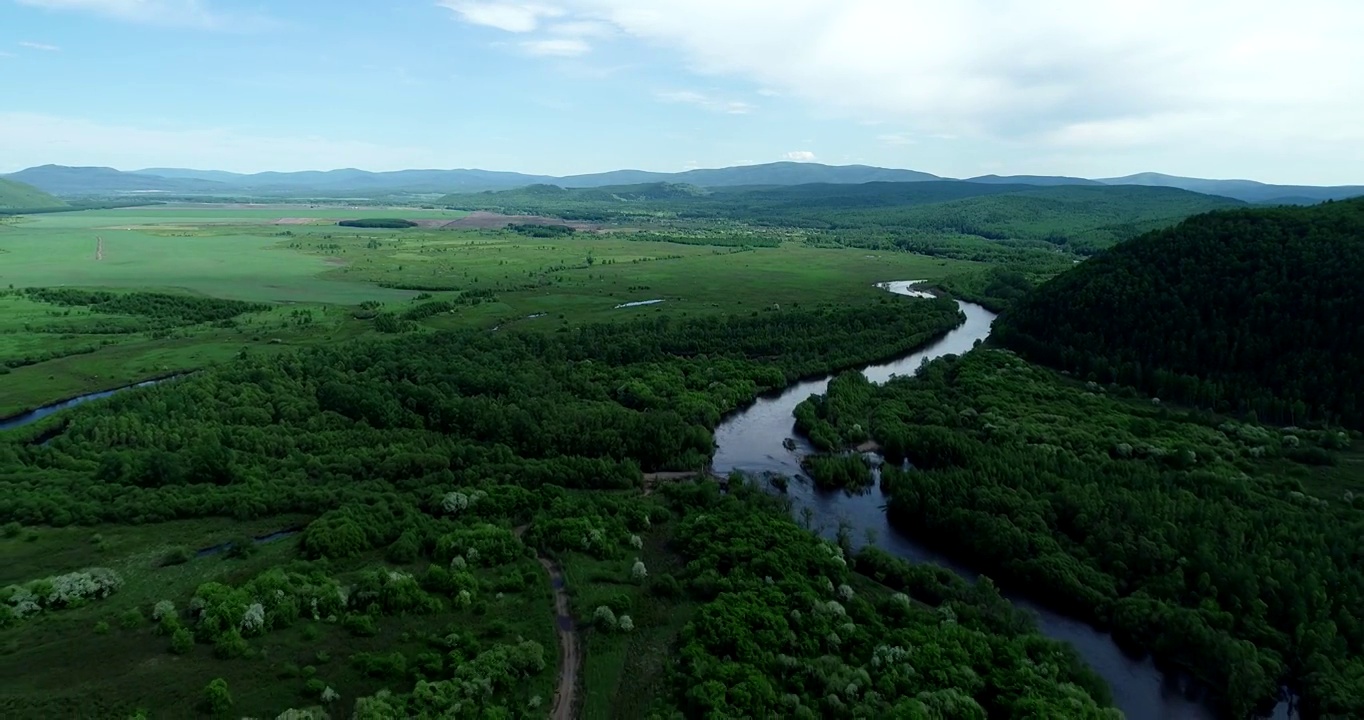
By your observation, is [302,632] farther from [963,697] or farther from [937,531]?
[937,531]

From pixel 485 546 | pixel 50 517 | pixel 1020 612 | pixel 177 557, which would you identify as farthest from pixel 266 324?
pixel 1020 612

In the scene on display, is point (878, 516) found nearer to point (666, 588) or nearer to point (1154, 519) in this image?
point (1154, 519)

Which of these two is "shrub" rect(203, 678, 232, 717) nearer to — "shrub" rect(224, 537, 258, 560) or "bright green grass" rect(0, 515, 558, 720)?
"bright green grass" rect(0, 515, 558, 720)

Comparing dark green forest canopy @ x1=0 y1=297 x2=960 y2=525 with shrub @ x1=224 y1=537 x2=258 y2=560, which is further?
dark green forest canopy @ x1=0 y1=297 x2=960 y2=525

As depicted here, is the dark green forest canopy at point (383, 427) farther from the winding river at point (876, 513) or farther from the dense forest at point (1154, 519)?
the dense forest at point (1154, 519)

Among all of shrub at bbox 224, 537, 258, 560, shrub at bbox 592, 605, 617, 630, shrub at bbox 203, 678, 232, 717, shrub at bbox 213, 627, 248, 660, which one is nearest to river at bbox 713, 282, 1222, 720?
shrub at bbox 592, 605, 617, 630

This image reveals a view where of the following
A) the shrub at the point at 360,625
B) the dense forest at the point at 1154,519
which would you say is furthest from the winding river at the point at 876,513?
the shrub at the point at 360,625
